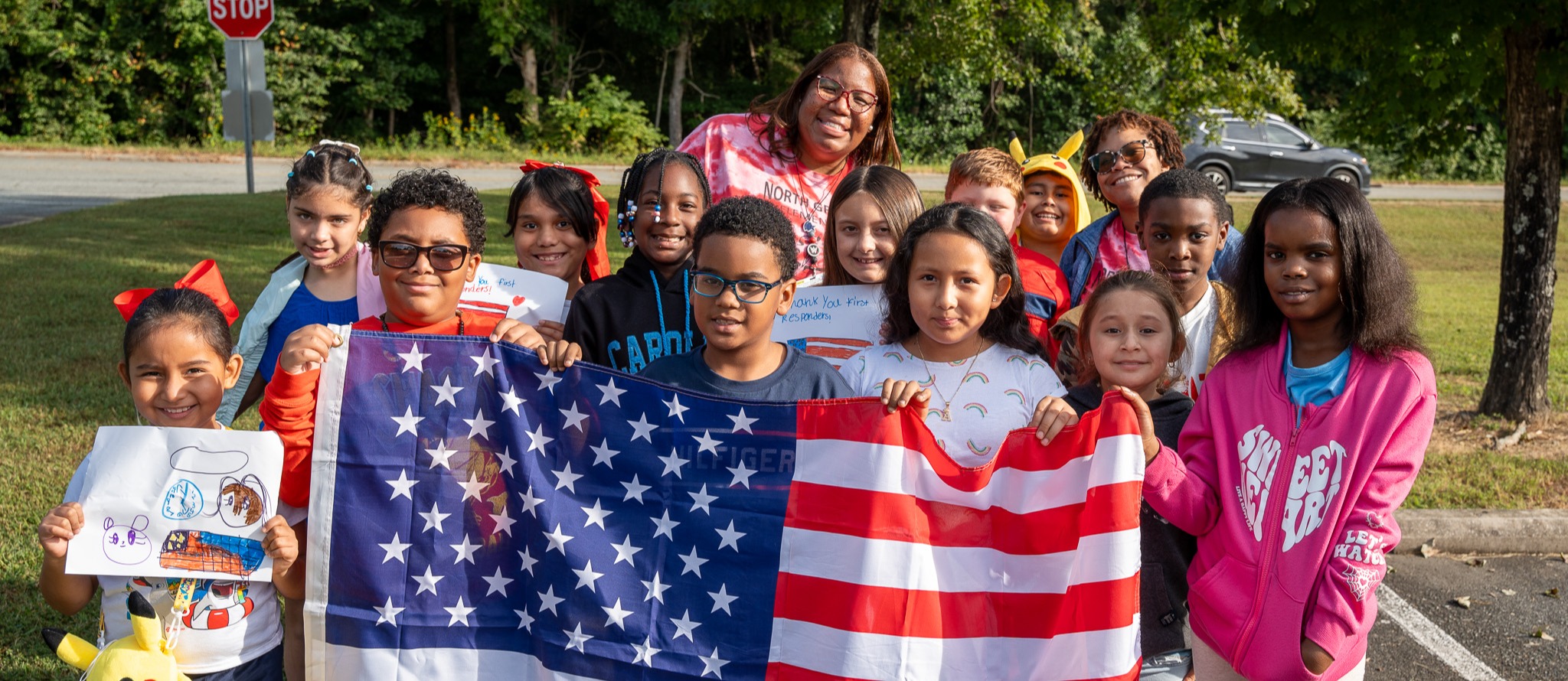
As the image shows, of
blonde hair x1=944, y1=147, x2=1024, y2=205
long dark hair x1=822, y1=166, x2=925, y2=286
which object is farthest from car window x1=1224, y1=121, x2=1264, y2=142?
long dark hair x1=822, y1=166, x2=925, y2=286

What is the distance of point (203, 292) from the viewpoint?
134 inches

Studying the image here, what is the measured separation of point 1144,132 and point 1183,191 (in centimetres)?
125

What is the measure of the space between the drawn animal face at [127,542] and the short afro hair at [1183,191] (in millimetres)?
3347

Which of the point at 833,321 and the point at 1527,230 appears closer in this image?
the point at 833,321

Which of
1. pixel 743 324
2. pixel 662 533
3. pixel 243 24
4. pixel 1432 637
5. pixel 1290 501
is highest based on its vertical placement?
pixel 243 24

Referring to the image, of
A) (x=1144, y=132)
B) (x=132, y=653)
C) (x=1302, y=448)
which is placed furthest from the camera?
(x=1144, y=132)

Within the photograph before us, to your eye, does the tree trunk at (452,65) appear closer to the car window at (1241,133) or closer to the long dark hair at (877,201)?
the car window at (1241,133)

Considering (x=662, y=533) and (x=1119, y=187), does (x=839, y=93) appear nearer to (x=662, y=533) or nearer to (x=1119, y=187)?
(x=1119, y=187)

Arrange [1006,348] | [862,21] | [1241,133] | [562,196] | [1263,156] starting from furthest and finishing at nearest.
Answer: [1241,133] → [1263,156] → [862,21] → [562,196] → [1006,348]

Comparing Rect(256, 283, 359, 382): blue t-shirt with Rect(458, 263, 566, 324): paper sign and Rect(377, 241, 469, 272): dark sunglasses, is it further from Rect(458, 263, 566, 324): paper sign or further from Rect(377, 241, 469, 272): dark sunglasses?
Rect(377, 241, 469, 272): dark sunglasses

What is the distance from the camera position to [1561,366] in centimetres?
954

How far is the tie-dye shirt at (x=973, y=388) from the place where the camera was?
10.6 feet

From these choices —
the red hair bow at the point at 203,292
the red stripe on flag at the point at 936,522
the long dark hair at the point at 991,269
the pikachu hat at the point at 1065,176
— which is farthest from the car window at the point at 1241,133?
the red hair bow at the point at 203,292

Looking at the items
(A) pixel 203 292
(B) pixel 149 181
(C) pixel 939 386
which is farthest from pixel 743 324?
(B) pixel 149 181
